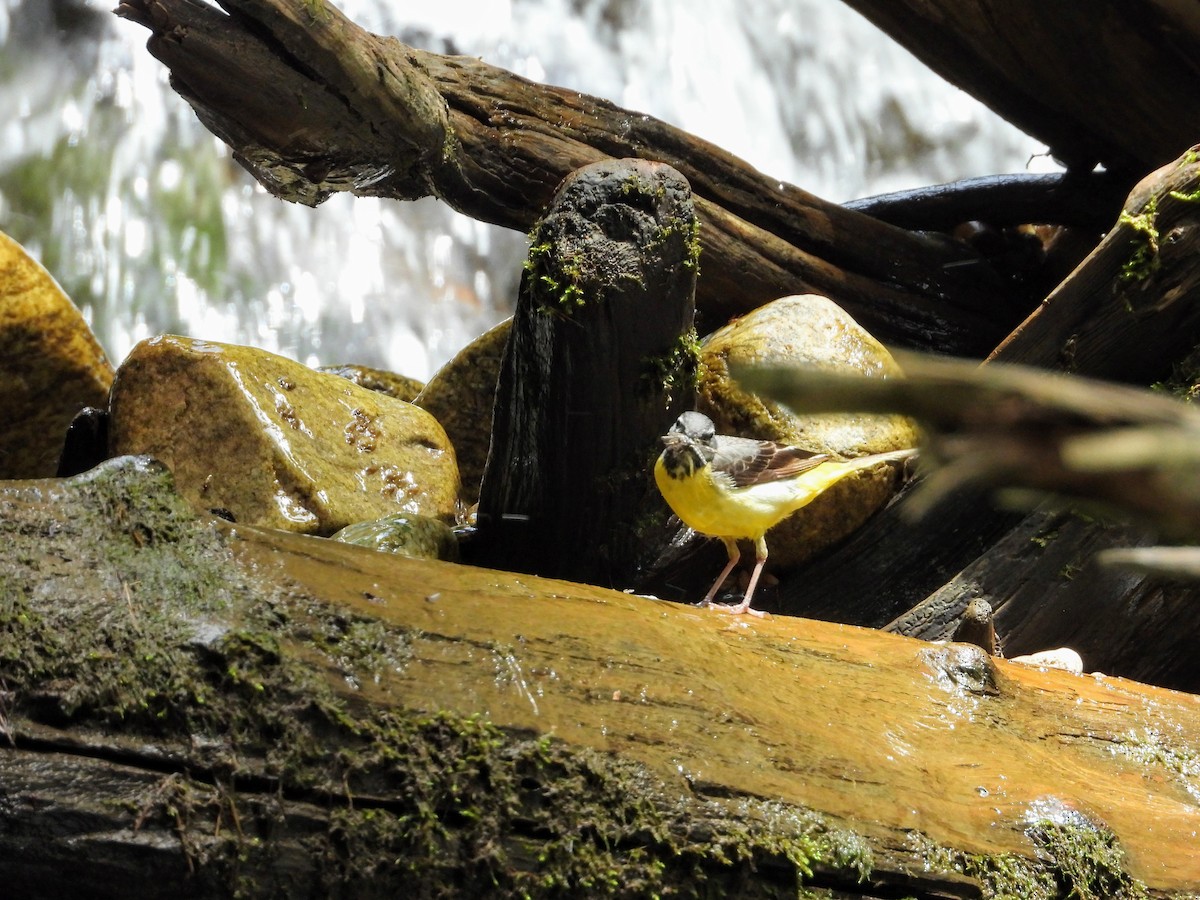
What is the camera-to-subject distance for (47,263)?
983 centimetres

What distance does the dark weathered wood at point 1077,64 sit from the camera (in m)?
6.14

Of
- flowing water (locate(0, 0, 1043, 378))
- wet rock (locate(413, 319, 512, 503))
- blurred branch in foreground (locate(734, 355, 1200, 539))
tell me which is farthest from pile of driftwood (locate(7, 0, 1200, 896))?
flowing water (locate(0, 0, 1043, 378))

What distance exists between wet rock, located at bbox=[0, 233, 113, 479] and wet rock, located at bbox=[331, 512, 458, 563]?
2.08m

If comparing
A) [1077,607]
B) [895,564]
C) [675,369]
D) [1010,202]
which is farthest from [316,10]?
[1010,202]

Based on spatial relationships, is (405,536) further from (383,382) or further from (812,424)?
(383,382)

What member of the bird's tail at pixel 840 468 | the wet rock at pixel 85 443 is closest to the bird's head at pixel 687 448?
the bird's tail at pixel 840 468

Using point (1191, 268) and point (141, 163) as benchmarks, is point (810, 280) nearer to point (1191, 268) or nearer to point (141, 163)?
point (1191, 268)

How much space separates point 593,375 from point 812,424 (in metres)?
1.22

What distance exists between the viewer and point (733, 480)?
4.39 metres

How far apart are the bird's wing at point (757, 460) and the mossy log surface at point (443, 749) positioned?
1004 millimetres

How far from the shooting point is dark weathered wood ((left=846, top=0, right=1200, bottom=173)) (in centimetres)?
614

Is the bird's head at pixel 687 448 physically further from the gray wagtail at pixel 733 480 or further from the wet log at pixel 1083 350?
the wet log at pixel 1083 350

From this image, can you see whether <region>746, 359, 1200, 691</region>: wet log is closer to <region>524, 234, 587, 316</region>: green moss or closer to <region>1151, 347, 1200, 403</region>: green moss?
<region>524, 234, 587, 316</region>: green moss

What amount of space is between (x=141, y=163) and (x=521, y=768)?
9390 mm
